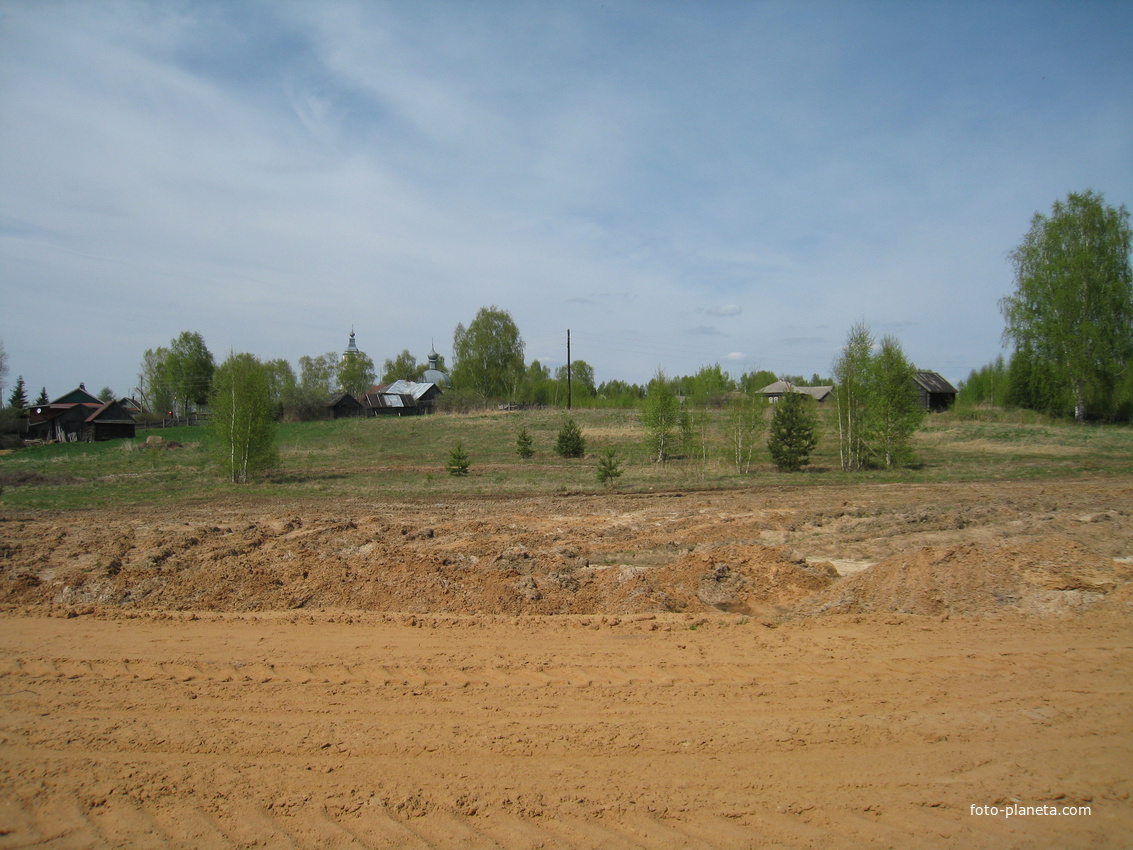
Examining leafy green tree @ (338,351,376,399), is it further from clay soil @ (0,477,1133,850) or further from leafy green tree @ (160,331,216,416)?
clay soil @ (0,477,1133,850)

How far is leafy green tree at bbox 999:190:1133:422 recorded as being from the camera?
42.2m

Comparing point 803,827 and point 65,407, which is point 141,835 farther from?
point 65,407

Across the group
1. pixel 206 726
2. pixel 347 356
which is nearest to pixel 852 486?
pixel 206 726

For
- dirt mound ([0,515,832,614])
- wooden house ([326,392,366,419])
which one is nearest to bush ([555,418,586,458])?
dirt mound ([0,515,832,614])

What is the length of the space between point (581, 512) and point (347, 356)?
10447cm

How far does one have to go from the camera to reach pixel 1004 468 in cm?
2645

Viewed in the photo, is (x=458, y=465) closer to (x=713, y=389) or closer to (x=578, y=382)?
(x=713, y=389)

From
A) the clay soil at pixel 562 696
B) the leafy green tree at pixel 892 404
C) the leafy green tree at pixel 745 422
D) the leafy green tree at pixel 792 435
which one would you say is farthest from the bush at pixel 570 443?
the clay soil at pixel 562 696

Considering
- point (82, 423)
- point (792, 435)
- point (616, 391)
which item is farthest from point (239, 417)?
point (616, 391)

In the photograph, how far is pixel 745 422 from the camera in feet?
92.2

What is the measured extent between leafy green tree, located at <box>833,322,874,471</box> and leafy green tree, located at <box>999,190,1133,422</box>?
81.3 ft

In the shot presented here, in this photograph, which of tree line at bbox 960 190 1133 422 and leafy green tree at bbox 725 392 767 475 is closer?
leafy green tree at bbox 725 392 767 475

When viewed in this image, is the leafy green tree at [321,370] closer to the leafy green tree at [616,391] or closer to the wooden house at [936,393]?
the leafy green tree at [616,391]

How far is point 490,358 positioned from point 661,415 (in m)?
48.5
